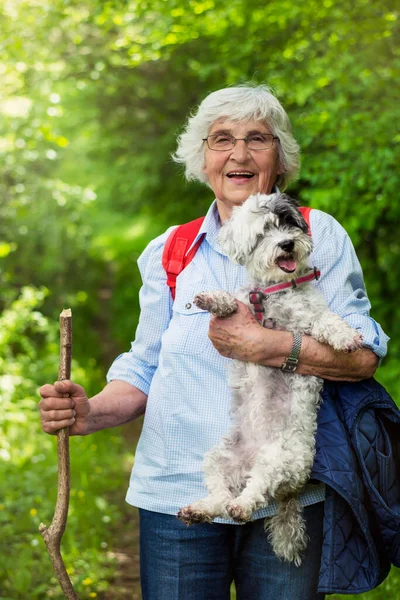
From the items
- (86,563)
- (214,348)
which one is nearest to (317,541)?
(214,348)

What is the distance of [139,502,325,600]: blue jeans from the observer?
250 cm

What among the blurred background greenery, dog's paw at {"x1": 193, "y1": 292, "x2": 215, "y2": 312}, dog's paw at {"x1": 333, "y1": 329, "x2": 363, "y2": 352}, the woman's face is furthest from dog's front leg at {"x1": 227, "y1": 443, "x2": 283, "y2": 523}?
the blurred background greenery

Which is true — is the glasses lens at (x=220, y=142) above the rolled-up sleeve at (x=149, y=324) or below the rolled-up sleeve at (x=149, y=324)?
above

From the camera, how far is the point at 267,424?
2480 millimetres

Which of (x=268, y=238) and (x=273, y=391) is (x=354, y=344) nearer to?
(x=273, y=391)

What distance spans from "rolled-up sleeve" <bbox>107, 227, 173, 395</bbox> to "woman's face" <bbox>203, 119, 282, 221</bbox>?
30cm

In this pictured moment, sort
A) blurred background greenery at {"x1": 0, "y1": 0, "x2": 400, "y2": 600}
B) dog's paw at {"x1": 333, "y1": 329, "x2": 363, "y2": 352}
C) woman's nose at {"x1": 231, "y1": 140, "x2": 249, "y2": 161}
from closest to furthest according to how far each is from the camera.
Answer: dog's paw at {"x1": 333, "y1": 329, "x2": 363, "y2": 352}, woman's nose at {"x1": 231, "y1": 140, "x2": 249, "y2": 161}, blurred background greenery at {"x1": 0, "y1": 0, "x2": 400, "y2": 600}

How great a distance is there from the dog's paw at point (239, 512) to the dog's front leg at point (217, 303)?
602mm

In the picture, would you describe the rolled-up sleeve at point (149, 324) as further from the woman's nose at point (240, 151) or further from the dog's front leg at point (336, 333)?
the dog's front leg at point (336, 333)

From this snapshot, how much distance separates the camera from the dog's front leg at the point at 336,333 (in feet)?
7.62

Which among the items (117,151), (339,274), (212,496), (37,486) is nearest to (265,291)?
(339,274)

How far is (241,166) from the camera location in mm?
2703

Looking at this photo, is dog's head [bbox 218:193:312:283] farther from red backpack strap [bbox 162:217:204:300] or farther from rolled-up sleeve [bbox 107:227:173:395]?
rolled-up sleeve [bbox 107:227:173:395]

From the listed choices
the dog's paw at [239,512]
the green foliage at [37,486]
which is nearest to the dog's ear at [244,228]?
the dog's paw at [239,512]
